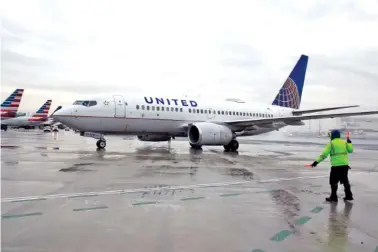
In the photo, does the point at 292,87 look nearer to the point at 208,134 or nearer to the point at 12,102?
the point at 208,134

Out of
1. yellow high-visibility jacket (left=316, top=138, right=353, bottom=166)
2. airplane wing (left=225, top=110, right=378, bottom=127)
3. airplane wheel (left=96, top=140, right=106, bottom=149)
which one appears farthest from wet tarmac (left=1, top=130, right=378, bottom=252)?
airplane wing (left=225, top=110, right=378, bottom=127)

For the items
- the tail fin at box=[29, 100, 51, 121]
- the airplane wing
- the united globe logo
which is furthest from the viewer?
the tail fin at box=[29, 100, 51, 121]

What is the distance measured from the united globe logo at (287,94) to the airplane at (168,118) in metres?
3.86

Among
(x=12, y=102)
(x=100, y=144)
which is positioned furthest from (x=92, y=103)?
(x=12, y=102)

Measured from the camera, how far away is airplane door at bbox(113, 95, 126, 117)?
1969 cm

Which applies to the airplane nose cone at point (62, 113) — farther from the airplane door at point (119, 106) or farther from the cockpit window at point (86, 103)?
the airplane door at point (119, 106)

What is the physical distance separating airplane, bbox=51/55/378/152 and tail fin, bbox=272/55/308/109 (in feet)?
12.8

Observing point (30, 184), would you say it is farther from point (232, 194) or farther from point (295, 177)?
point (295, 177)

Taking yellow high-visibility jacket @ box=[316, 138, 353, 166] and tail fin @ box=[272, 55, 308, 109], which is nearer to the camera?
yellow high-visibility jacket @ box=[316, 138, 353, 166]

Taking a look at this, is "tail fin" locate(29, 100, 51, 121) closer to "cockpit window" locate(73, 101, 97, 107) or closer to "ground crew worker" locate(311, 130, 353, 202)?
"cockpit window" locate(73, 101, 97, 107)

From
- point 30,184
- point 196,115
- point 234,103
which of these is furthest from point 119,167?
point 234,103

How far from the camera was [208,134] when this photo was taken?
67.2 feet

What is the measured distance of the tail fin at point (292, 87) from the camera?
2934cm

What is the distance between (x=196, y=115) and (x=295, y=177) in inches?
522
